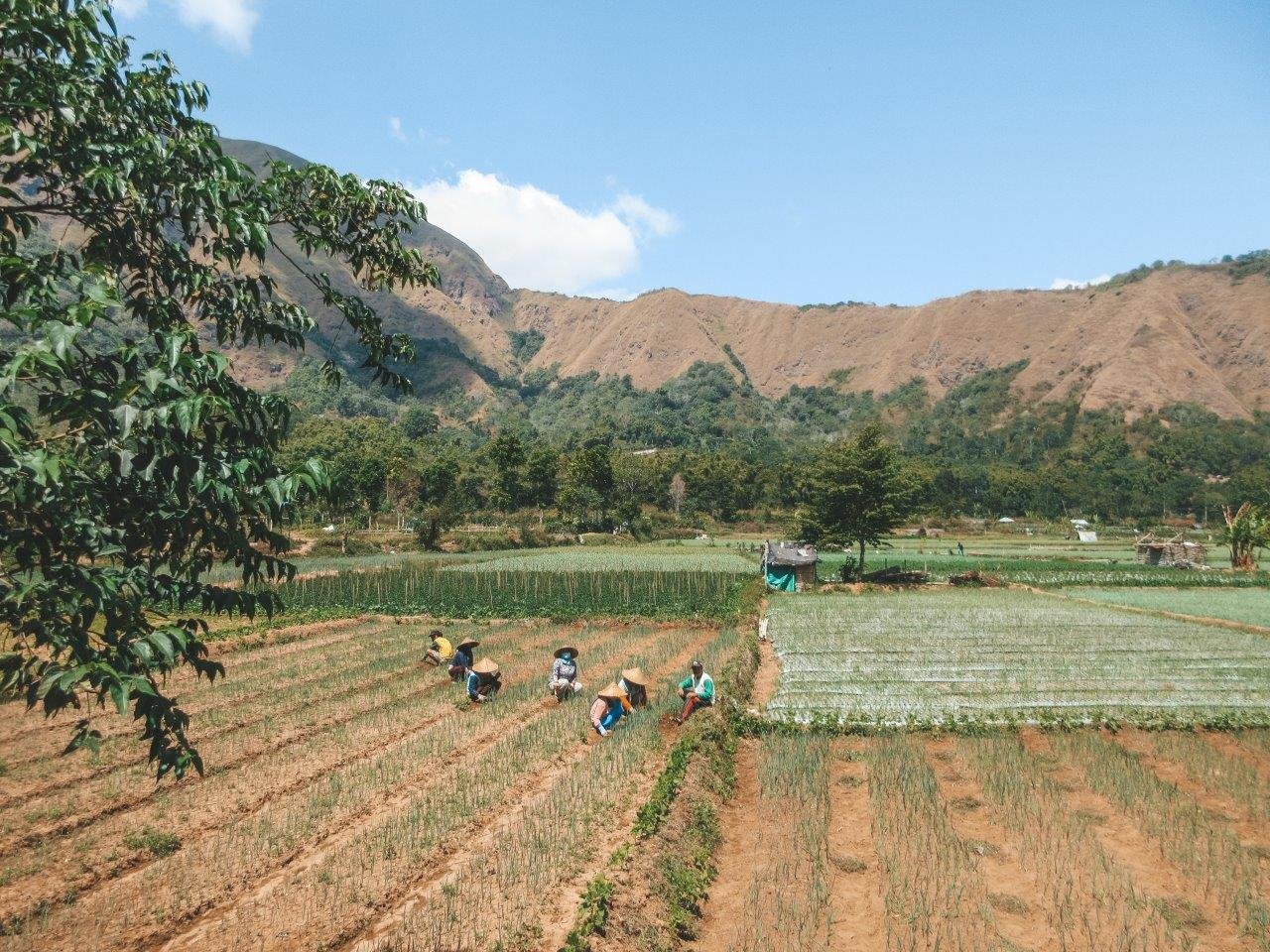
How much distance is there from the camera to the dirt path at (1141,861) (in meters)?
7.52

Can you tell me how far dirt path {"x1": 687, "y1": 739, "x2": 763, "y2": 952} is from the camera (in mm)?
7641

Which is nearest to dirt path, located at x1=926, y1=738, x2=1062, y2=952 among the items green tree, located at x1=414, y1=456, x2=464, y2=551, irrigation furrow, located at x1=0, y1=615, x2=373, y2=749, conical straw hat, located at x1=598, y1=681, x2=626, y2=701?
conical straw hat, located at x1=598, y1=681, x2=626, y2=701

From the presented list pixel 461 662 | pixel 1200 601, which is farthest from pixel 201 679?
pixel 1200 601

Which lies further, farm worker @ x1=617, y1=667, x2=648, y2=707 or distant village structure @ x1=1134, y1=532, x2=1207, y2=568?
distant village structure @ x1=1134, y1=532, x2=1207, y2=568

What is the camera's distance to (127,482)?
3398 mm

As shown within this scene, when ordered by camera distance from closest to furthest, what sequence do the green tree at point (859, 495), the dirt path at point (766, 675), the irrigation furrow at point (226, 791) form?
the irrigation furrow at point (226, 791) → the dirt path at point (766, 675) → the green tree at point (859, 495)

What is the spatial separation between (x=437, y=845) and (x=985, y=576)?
41.3m

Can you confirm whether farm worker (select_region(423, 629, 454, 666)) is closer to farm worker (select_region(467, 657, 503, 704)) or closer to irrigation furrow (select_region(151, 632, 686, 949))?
farm worker (select_region(467, 657, 503, 704))

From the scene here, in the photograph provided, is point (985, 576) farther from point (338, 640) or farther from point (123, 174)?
point (123, 174)

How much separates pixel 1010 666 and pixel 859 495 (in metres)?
24.2

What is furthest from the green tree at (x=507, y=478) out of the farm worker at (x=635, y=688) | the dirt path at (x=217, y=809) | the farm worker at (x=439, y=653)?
the dirt path at (x=217, y=809)

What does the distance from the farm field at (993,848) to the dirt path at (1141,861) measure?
25 mm

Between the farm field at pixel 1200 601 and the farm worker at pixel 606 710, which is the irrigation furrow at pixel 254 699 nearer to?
the farm worker at pixel 606 710

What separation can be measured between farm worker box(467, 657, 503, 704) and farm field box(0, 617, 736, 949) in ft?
1.33
